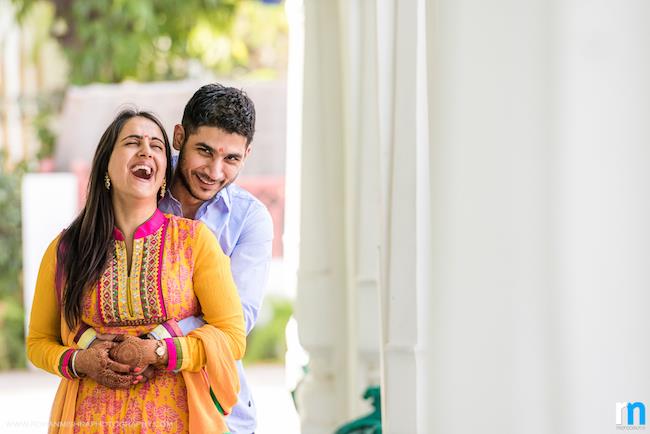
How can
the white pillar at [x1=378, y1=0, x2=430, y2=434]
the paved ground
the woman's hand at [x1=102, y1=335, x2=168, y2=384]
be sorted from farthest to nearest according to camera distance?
the white pillar at [x1=378, y1=0, x2=430, y2=434] < the paved ground < the woman's hand at [x1=102, y1=335, x2=168, y2=384]

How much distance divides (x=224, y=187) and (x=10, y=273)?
213 centimetres

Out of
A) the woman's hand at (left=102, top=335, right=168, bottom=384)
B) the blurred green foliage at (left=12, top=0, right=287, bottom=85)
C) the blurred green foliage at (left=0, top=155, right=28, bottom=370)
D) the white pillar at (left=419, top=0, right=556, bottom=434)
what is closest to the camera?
the woman's hand at (left=102, top=335, right=168, bottom=384)

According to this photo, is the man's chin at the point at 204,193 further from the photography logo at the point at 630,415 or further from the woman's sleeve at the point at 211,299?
the photography logo at the point at 630,415

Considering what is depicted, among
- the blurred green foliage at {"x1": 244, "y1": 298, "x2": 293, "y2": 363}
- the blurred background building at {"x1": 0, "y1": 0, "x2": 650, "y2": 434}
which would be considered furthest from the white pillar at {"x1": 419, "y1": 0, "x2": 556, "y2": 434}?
the blurred green foliage at {"x1": 244, "y1": 298, "x2": 293, "y2": 363}

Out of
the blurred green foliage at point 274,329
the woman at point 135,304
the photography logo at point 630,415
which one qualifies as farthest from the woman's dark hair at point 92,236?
the blurred green foliage at point 274,329

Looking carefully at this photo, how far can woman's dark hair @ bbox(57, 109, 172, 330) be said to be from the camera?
36.0 inches

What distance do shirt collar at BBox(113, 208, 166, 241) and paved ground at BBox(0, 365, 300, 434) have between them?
17cm

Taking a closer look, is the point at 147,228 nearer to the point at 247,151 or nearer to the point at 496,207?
the point at 247,151

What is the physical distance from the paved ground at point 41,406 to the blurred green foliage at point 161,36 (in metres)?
3.37

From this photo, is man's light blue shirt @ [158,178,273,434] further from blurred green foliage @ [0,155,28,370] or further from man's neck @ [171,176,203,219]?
blurred green foliage @ [0,155,28,370]

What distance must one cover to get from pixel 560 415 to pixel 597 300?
144 millimetres

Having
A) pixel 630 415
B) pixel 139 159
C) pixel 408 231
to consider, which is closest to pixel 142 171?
pixel 139 159

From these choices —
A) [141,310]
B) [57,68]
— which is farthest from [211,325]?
[57,68]

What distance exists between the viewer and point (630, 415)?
113cm
